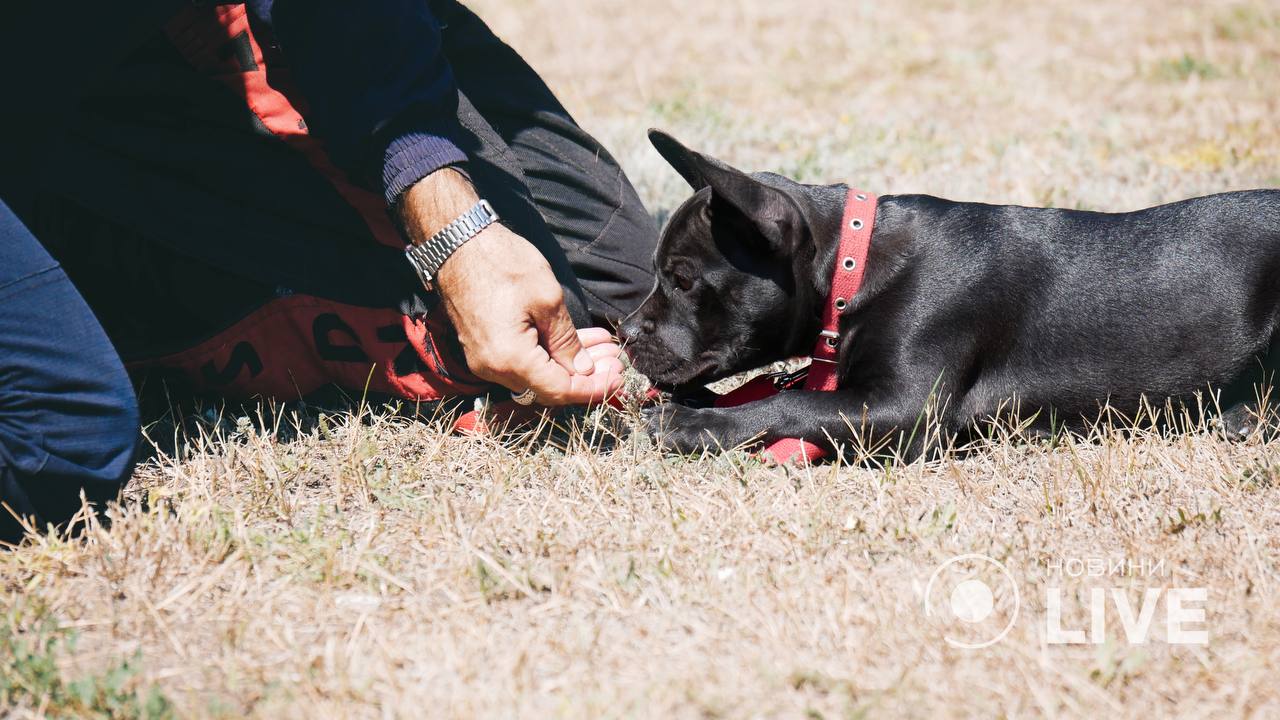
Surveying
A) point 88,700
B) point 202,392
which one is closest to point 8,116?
point 202,392

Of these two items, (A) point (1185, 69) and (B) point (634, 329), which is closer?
(B) point (634, 329)

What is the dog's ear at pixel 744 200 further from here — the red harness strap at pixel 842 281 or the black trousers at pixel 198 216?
the black trousers at pixel 198 216

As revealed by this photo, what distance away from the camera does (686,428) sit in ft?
10.3

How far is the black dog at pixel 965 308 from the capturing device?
3139 mm

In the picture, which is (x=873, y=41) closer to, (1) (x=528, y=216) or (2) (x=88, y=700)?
(1) (x=528, y=216)

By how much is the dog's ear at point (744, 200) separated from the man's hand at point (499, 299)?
1.67ft

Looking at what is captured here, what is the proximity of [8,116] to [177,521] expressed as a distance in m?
1.12

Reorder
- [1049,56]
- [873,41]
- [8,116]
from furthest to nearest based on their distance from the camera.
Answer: [873,41] < [1049,56] < [8,116]

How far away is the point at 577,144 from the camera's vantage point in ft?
12.5

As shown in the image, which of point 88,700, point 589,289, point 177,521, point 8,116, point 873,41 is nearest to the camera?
point 88,700

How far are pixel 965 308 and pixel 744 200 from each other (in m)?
0.69
